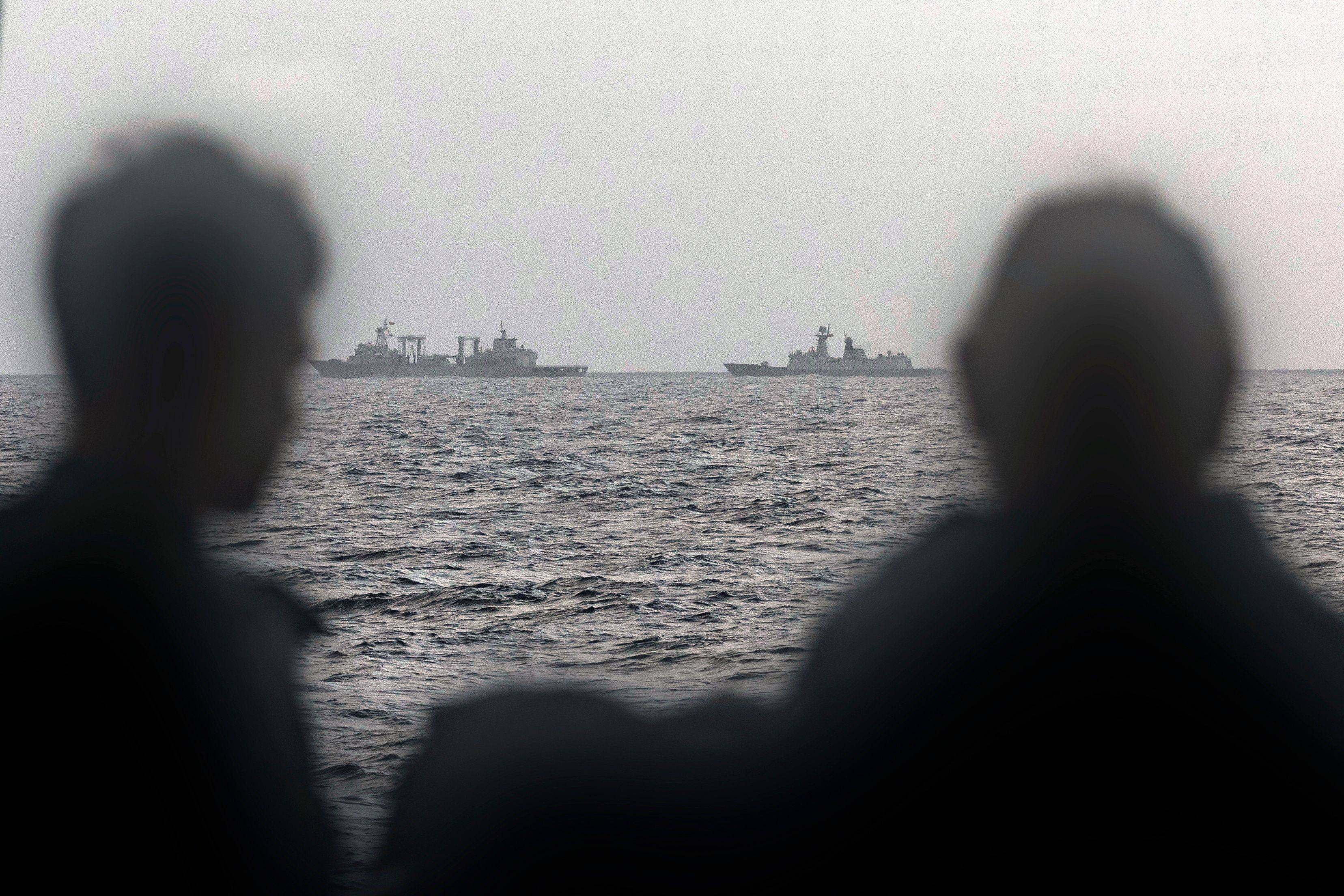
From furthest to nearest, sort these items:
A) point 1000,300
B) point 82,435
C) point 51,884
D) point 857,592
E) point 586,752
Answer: point 82,435
point 1000,300
point 857,592
point 586,752
point 51,884

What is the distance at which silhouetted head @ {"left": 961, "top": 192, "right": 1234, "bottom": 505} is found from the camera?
143 ft

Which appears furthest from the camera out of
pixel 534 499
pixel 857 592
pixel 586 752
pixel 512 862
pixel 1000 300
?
pixel 1000 300

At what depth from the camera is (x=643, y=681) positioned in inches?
483

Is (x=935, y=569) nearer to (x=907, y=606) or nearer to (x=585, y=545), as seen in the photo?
(x=907, y=606)

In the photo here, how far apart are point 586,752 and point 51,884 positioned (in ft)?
14.4

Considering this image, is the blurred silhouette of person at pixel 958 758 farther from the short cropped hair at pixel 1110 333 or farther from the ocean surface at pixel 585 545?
the short cropped hair at pixel 1110 333

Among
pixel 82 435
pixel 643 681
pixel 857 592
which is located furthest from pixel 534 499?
pixel 82 435

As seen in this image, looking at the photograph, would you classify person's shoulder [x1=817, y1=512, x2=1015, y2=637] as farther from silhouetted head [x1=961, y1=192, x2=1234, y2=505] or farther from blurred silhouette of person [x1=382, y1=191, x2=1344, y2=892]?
silhouetted head [x1=961, y1=192, x2=1234, y2=505]

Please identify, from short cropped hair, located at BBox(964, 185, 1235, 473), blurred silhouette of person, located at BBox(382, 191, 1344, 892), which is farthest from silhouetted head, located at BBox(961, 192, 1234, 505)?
blurred silhouette of person, located at BBox(382, 191, 1344, 892)

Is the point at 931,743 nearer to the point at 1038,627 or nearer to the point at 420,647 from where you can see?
the point at 1038,627

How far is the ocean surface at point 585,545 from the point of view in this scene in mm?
12336

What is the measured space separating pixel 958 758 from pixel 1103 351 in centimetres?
5142

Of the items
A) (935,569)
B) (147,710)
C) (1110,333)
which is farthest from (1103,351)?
(147,710)

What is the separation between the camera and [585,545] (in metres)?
23.3
